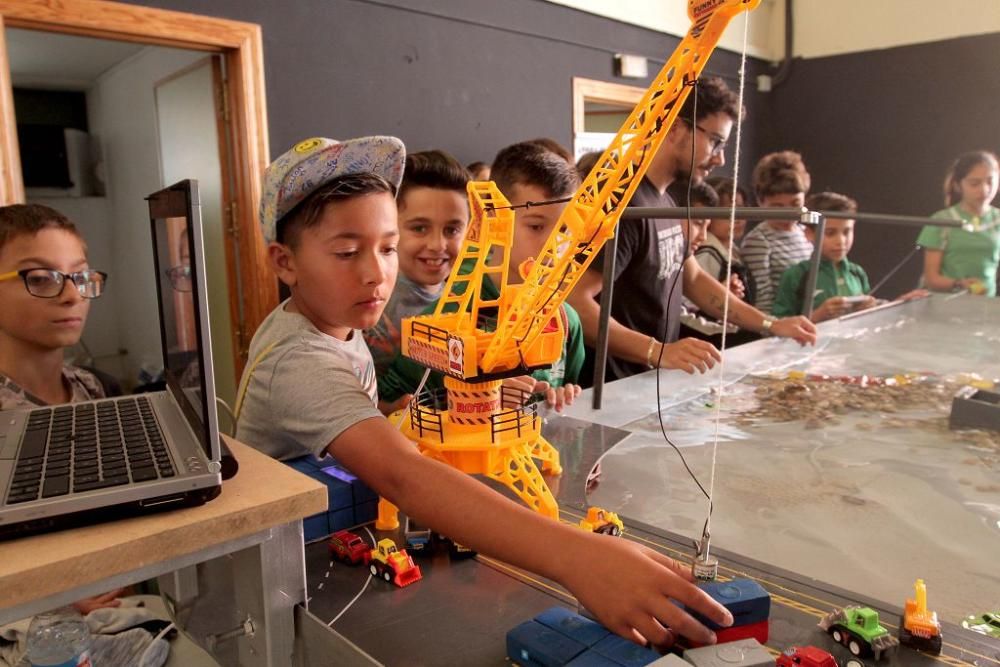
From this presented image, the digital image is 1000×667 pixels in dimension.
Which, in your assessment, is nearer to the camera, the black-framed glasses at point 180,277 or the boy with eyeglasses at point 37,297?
the black-framed glasses at point 180,277

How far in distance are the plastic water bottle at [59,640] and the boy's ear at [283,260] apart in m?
0.55

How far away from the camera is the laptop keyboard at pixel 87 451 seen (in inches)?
24.6

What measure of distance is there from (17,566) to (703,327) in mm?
2710

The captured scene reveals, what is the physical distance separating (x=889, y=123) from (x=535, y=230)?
6232mm

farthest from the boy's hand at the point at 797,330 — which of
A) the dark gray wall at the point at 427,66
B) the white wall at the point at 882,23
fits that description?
the white wall at the point at 882,23

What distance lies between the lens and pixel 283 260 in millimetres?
1130

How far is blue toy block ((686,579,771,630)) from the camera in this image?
2.26 ft

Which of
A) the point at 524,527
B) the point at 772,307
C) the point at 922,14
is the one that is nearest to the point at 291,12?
the point at 772,307

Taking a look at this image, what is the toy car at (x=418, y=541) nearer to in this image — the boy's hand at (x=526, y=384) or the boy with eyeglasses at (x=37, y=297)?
the boy's hand at (x=526, y=384)

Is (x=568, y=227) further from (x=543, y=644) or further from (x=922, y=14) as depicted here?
(x=922, y=14)

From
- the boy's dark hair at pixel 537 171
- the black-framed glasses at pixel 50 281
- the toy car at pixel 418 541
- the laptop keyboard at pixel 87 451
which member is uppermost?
the boy's dark hair at pixel 537 171

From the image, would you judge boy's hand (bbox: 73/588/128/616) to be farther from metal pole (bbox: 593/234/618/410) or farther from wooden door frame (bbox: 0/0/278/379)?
wooden door frame (bbox: 0/0/278/379)

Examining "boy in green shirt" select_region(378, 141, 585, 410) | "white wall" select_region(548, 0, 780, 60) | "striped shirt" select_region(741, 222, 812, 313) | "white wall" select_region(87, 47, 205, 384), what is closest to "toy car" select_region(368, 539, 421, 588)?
"boy in green shirt" select_region(378, 141, 585, 410)

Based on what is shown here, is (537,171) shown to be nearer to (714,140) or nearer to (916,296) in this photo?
(714,140)
